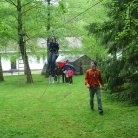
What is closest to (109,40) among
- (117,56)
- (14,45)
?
(117,56)

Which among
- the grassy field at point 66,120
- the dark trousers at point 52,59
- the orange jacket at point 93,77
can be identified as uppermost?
the dark trousers at point 52,59

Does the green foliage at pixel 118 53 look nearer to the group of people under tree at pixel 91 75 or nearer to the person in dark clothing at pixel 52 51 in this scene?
the group of people under tree at pixel 91 75

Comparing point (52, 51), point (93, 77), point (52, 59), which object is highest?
point (52, 51)

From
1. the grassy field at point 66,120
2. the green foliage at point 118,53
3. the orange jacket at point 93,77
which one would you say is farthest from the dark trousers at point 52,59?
the orange jacket at point 93,77

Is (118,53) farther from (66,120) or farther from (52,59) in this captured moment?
(66,120)

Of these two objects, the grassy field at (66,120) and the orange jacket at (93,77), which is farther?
the orange jacket at (93,77)

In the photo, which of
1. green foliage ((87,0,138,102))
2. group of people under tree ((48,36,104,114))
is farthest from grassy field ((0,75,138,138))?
green foliage ((87,0,138,102))

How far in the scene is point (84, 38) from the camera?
2014 centimetres

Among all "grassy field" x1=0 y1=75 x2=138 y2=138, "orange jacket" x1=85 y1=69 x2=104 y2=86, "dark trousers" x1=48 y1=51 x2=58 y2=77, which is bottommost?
"grassy field" x1=0 y1=75 x2=138 y2=138

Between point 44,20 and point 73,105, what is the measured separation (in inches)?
366

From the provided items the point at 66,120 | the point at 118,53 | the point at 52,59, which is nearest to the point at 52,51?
the point at 52,59

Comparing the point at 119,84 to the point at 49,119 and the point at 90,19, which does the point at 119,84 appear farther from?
the point at 90,19

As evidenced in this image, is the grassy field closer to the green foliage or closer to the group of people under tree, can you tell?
the group of people under tree

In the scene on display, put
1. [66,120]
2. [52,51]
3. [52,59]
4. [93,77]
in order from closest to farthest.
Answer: [66,120], [93,77], [52,51], [52,59]
